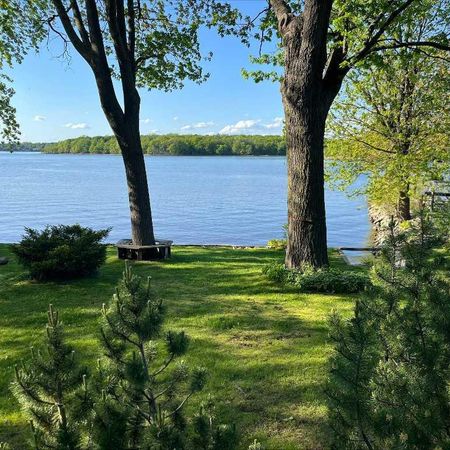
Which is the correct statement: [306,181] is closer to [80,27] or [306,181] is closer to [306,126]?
[306,126]

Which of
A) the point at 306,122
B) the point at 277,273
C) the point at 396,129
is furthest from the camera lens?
the point at 396,129

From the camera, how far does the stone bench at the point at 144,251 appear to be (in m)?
11.4

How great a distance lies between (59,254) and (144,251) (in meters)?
2.84

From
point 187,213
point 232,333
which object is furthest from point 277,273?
point 187,213

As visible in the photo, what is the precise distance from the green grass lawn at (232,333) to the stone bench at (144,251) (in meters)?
0.74

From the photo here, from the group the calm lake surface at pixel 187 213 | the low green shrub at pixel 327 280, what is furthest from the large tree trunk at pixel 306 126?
the calm lake surface at pixel 187 213

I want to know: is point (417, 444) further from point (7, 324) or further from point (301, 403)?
point (7, 324)

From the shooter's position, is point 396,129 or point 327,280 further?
point 396,129

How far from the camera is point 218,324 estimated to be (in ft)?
20.8

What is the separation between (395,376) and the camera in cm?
228

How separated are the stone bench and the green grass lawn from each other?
74 centimetres

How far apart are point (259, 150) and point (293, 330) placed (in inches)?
4965

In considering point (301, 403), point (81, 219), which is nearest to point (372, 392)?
point (301, 403)

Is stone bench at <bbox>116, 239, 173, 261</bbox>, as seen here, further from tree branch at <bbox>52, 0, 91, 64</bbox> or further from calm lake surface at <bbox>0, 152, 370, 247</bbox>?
calm lake surface at <bbox>0, 152, 370, 247</bbox>
